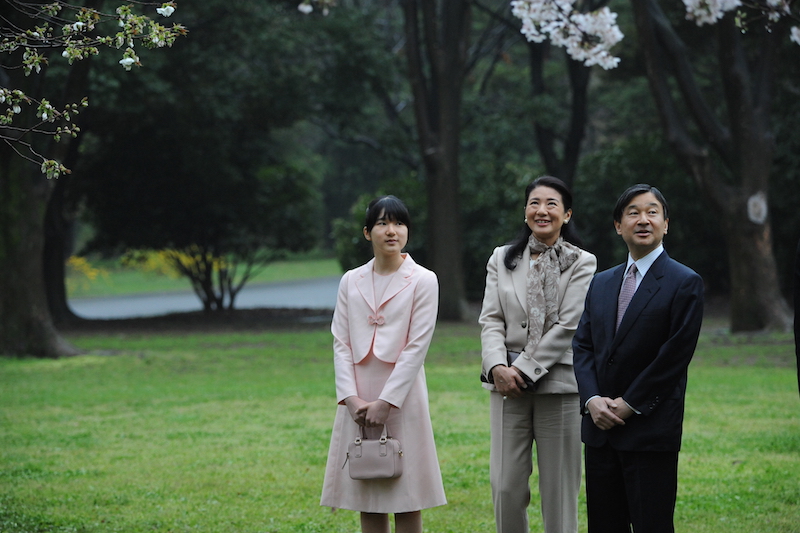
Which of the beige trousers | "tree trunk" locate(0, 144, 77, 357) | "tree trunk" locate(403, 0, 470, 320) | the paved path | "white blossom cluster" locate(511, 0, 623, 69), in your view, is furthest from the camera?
the paved path

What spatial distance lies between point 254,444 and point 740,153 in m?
10.1

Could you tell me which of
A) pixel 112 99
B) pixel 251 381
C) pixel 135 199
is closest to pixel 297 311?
pixel 135 199

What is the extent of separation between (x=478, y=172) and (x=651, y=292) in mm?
20955

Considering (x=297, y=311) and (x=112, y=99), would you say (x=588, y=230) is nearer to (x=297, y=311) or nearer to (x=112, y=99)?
(x=297, y=311)

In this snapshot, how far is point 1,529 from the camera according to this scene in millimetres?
5195

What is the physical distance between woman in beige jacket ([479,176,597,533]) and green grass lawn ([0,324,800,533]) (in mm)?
1243

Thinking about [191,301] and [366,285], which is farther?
[191,301]

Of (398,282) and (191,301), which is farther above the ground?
(398,282)

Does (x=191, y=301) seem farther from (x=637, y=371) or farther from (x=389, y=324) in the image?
(x=637, y=371)

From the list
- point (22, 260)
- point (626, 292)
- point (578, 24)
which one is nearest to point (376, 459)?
point (626, 292)

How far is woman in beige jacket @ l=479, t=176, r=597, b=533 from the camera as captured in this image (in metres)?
4.03

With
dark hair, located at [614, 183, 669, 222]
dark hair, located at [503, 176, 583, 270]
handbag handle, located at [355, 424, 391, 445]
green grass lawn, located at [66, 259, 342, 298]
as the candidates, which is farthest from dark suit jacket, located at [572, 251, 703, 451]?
green grass lawn, located at [66, 259, 342, 298]

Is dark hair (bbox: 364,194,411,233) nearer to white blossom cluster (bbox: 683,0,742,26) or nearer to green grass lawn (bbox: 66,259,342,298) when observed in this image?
white blossom cluster (bbox: 683,0,742,26)

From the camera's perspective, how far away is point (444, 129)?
737 inches
